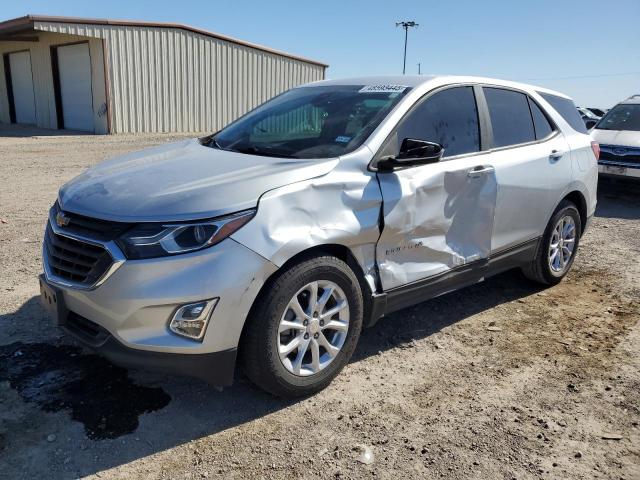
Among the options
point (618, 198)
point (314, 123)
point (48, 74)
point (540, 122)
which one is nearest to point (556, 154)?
point (540, 122)

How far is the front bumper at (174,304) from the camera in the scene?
9.00 feet

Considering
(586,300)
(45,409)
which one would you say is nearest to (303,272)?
(45,409)

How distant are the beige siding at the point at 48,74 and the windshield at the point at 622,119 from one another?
48.6 ft

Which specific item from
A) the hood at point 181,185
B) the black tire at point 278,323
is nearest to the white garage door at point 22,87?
the hood at point 181,185

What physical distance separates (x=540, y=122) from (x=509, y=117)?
0.49 metres

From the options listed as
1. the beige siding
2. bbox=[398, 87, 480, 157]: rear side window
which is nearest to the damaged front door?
bbox=[398, 87, 480, 157]: rear side window

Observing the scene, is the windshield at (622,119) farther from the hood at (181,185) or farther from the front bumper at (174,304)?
the front bumper at (174,304)

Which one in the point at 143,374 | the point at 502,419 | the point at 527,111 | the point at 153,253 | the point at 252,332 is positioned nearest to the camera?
the point at 153,253

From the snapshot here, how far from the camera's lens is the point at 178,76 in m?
20.3

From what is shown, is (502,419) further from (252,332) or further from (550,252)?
(550,252)

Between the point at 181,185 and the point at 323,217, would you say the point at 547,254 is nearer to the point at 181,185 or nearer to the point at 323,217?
the point at 323,217

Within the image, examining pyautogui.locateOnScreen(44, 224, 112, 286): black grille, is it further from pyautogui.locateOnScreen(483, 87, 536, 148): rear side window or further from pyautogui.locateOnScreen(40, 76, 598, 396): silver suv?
pyautogui.locateOnScreen(483, 87, 536, 148): rear side window

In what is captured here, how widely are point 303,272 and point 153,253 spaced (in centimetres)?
78

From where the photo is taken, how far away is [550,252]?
511cm
